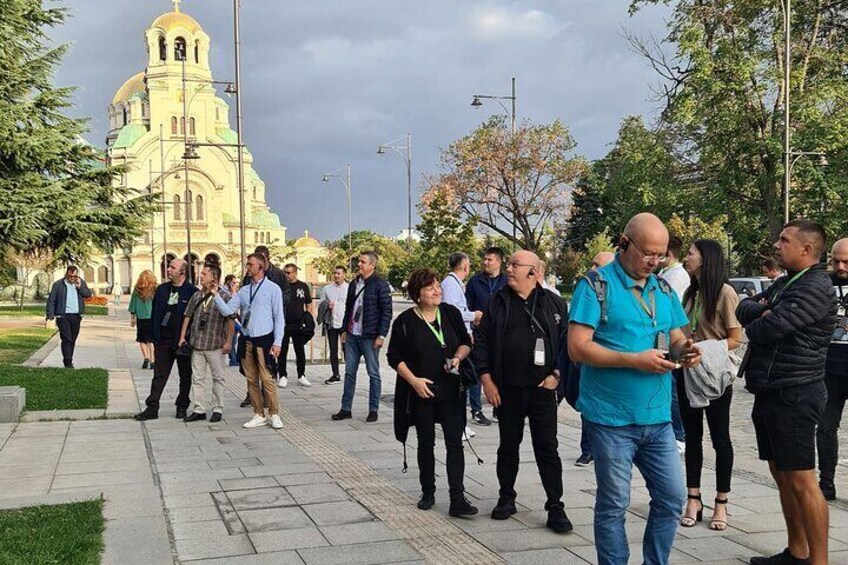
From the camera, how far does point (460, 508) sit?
5684 millimetres

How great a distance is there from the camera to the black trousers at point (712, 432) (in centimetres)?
543

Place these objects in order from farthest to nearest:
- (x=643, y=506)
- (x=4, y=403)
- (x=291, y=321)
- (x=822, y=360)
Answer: (x=291, y=321) < (x=4, y=403) < (x=643, y=506) < (x=822, y=360)

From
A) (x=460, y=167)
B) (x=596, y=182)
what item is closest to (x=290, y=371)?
(x=460, y=167)

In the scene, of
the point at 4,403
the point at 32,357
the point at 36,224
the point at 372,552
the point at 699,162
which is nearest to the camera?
the point at 372,552

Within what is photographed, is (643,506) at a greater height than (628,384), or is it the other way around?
(628,384)

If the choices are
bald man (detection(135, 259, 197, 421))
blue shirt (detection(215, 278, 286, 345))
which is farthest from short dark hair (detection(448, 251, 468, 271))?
bald man (detection(135, 259, 197, 421))

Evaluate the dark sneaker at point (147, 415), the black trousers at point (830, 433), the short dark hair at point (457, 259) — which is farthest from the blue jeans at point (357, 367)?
the black trousers at point (830, 433)

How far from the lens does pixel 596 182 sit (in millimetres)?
57594

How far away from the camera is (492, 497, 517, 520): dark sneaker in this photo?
5.62 meters

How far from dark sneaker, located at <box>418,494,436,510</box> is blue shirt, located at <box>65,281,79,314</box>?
1160 centimetres

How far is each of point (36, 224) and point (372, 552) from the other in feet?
57.7

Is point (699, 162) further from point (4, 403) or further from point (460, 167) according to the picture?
point (4, 403)

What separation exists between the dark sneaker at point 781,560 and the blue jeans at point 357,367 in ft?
19.1

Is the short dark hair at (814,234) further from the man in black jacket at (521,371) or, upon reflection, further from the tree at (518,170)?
the tree at (518,170)
